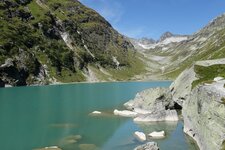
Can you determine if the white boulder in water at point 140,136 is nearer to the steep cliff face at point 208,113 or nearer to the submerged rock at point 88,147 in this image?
the steep cliff face at point 208,113

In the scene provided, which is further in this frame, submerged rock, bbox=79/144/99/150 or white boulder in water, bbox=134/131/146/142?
white boulder in water, bbox=134/131/146/142

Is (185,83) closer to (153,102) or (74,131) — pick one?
(153,102)

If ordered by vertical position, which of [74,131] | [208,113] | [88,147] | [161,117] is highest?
[208,113]

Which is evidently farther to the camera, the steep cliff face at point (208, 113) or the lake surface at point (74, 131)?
the lake surface at point (74, 131)

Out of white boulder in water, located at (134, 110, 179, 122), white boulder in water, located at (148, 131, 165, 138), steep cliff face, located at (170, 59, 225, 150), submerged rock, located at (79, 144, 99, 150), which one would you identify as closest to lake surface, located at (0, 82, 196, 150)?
submerged rock, located at (79, 144, 99, 150)

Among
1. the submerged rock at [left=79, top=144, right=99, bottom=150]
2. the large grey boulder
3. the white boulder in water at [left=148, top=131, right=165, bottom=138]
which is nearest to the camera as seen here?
the submerged rock at [left=79, top=144, right=99, bottom=150]

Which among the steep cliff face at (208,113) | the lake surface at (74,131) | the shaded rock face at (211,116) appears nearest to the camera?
the shaded rock face at (211,116)

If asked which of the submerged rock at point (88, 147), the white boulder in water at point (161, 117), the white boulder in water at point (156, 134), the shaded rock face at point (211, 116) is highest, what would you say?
the shaded rock face at point (211, 116)

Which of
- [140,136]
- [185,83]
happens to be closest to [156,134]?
[140,136]

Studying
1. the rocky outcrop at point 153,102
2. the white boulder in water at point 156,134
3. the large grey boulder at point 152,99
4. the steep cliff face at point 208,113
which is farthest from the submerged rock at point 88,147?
the large grey boulder at point 152,99

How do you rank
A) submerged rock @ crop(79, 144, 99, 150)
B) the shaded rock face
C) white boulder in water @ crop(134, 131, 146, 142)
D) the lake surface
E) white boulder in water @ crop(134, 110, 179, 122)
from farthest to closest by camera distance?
white boulder in water @ crop(134, 110, 179, 122) < white boulder in water @ crop(134, 131, 146, 142) < the lake surface < submerged rock @ crop(79, 144, 99, 150) < the shaded rock face

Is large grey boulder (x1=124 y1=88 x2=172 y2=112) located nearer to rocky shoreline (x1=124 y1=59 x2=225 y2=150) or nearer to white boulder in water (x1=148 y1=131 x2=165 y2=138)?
rocky shoreline (x1=124 y1=59 x2=225 y2=150)

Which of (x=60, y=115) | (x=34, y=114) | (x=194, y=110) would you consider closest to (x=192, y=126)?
(x=194, y=110)

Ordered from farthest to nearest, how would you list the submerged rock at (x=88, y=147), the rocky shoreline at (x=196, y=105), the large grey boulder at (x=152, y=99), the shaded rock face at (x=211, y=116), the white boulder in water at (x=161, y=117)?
the large grey boulder at (x=152, y=99)
the white boulder in water at (x=161, y=117)
the submerged rock at (x=88, y=147)
the rocky shoreline at (x=196, y=105)
the shaded rock face at (x=211, y=116)
